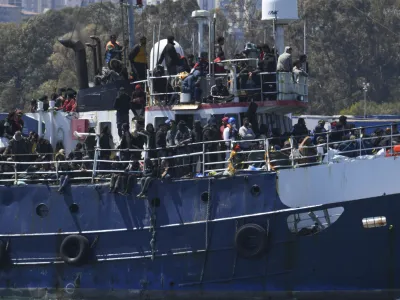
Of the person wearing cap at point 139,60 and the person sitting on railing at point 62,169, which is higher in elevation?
the person wearing cap at point 139,60

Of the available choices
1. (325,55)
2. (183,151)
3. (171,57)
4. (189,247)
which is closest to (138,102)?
(171,57)

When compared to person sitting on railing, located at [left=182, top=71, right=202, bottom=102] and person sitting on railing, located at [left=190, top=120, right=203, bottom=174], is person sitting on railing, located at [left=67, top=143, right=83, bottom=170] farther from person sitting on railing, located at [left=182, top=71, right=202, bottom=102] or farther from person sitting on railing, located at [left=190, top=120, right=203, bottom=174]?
person sitting on railing, located at [left=182, top=71, right=202, bottom=102]

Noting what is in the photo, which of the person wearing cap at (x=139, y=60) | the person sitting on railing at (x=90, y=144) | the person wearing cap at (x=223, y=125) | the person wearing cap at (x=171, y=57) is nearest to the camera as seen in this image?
the person wearing cap at (x=223, y=125)

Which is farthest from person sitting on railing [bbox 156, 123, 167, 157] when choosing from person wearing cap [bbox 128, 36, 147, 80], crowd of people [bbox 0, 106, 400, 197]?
person wearing cap [bbox 128, 36, 147, 80]

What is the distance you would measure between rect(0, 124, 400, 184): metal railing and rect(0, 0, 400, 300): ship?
0.25ft

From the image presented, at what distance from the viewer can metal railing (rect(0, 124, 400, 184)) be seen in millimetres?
22750

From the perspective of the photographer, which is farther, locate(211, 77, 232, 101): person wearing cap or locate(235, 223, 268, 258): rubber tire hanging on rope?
locate(211, 77, 232, 101): person wearing cap

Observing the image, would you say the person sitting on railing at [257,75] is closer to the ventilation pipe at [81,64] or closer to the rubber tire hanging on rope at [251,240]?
the rubber tire hanging on rope at [251,240]

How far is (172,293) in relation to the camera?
2369cm

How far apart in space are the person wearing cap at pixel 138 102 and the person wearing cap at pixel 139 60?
1298mm

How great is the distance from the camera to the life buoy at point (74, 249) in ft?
79.1

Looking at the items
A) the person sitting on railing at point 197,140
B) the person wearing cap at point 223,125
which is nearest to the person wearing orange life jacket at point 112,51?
the person sitting on railing at point 197,140

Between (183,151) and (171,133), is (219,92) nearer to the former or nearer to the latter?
(171,133)

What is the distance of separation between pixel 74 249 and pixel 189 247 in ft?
9.09
